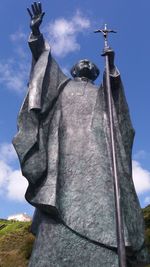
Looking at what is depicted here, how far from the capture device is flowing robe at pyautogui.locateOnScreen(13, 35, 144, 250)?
19.0 ft

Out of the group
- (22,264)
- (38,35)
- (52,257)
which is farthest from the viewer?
(22,264)

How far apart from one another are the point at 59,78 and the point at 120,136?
1358 millimetres

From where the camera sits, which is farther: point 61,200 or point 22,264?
point 22,264

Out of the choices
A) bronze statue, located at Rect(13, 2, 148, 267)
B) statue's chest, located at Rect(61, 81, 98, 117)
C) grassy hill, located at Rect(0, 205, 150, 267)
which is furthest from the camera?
grassy hill, located at Rect(0, 205, 150, 267)

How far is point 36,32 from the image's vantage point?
705 centimetres

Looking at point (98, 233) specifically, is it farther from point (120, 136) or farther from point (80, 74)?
point (80, 74)

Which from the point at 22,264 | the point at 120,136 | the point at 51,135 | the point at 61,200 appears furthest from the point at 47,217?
the point at 22,264

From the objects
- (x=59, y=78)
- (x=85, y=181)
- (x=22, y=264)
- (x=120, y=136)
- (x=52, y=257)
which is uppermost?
(x=22, y=264)

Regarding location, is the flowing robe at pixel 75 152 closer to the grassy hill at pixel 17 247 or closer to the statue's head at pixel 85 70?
the statue's head at pixel 85 70

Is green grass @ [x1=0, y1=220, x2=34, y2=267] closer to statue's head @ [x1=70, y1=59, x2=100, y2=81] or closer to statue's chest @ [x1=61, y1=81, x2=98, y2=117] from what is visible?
statue's head @ [x1=70, y1=59, x2=100, y2=81]

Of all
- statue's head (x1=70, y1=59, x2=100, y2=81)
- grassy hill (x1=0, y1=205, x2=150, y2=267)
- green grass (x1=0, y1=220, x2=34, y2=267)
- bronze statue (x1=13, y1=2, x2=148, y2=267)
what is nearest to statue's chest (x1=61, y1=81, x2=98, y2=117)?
bronze statue (x1=13, y1=2, x2=148, y2=267)

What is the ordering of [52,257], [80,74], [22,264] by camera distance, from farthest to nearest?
[22,264] → [80,74] → [52,257]

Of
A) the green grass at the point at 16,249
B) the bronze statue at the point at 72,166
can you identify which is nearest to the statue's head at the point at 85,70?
the bronze statue at the point at 72,166

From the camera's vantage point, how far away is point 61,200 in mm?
5887
